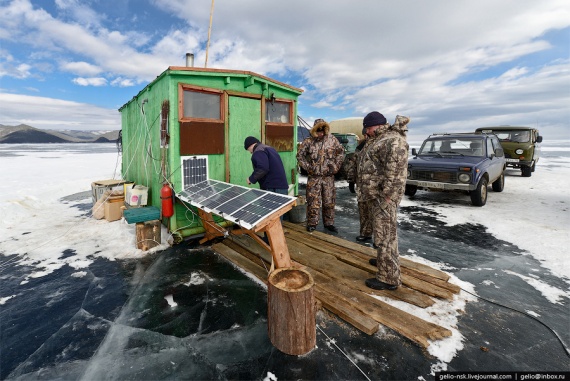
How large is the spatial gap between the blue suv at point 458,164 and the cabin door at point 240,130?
579 centimetres

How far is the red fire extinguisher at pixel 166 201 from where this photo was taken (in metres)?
5.41

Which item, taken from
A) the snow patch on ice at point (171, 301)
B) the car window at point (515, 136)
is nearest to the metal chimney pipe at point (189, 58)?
the snow patch on ice at point (171, 301)

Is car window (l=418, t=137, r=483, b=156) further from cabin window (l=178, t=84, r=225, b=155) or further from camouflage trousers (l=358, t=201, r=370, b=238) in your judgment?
cabin window (l=178, t=84, r=225, b=155)

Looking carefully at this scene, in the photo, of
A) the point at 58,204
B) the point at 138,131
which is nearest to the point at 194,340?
the point at 138,131

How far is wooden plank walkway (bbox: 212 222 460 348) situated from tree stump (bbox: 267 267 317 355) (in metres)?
0.71

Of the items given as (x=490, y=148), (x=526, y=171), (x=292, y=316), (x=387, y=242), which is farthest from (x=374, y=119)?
(x=526, y=171)

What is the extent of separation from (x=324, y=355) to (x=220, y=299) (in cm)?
168

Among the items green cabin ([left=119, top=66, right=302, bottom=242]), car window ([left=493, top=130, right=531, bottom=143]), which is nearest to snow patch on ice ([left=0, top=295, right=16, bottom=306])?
green cabin ([left=119, top=66, right=302, bottom=242])

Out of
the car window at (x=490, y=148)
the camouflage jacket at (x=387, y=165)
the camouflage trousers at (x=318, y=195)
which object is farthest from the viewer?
the car window at (x=490, y=148)

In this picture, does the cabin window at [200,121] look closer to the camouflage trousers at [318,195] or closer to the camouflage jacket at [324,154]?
the camouflage jacket at [324,154]

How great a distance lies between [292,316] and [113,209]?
632 centimetres

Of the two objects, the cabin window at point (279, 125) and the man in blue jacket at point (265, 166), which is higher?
the cabin window at point (279, 125)

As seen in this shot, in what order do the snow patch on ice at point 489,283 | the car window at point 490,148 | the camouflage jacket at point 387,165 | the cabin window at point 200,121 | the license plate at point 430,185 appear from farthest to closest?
the car window at point 490,148
the license plate at point 430,185
the cabin window at point 200,121
the snow patch on ice at point 489,283
the camouflage jacket at point 387,165

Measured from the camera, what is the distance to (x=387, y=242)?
3.70 metres
